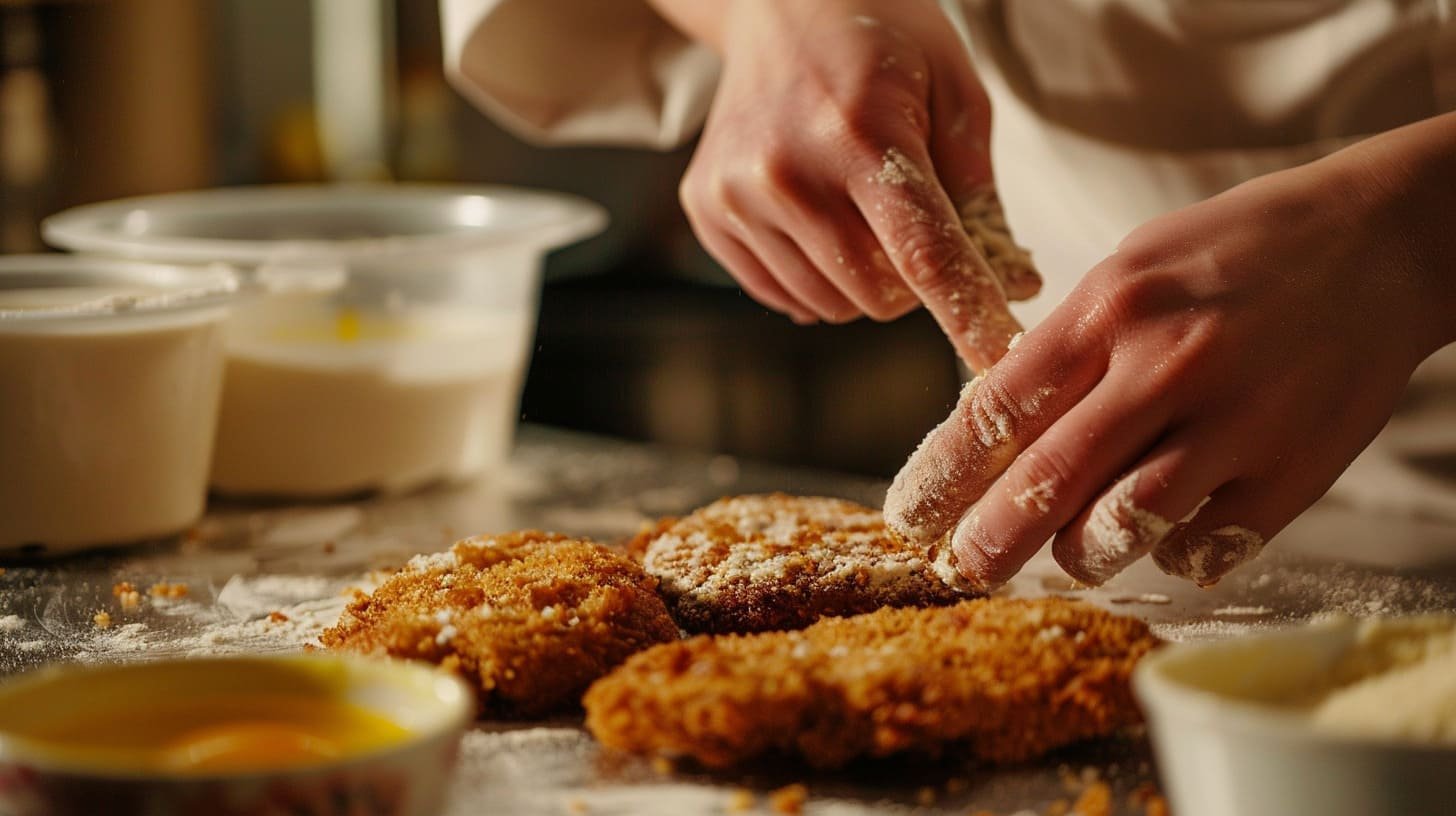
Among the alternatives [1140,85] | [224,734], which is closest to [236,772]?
[224,734]

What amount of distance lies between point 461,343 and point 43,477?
49 cm

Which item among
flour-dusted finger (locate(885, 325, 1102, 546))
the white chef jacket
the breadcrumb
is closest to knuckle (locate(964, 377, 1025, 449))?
flour-dusted finger (locate(885, 325, 1102, 546))

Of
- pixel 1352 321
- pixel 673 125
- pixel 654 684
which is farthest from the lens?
pixel 673 125

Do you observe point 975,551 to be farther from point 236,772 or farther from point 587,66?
point 587,66

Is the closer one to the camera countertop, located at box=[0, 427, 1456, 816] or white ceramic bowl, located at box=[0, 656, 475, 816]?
white ceramic bowl, located at box=[0, 656, 475, 816]

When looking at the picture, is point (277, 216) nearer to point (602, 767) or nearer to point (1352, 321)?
point (602, 767)

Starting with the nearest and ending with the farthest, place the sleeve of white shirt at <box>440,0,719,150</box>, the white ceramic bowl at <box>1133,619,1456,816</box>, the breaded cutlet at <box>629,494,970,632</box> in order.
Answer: the white ceramic bowl at <box>1133,619,1456,816</box> < the breaded cutlet at <box>629,494,970,632</box> < the sleeve of white shirt at <box>440,0,719,150</box>

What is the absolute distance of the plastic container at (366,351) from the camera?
5.12 ft

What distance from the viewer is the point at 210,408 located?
1435mm

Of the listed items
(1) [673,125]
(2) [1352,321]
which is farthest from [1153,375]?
(1) [673,125]

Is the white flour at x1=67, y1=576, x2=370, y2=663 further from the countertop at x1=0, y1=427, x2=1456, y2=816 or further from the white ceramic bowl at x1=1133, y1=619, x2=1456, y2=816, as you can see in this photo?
the white ceramic bowl at x1=1133, y1=619, x2=1456, y2=816

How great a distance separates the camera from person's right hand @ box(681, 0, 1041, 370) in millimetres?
1062

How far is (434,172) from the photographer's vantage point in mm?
3699

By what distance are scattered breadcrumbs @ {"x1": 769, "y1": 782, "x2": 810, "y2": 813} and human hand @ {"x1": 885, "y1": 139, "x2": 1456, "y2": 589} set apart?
23 cm
